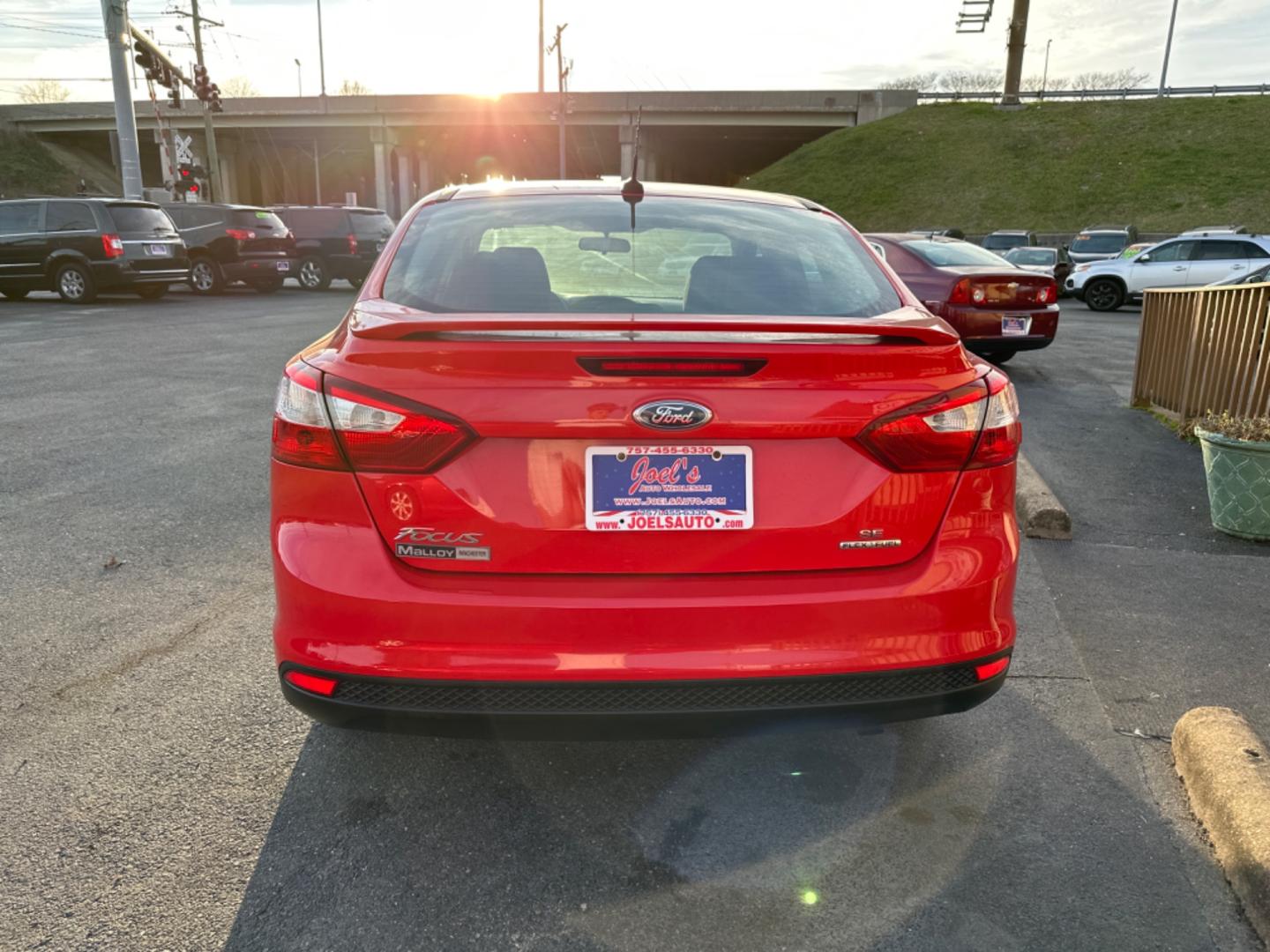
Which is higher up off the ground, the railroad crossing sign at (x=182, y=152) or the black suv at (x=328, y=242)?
the railroad crossing sign at (x=182, y=152)

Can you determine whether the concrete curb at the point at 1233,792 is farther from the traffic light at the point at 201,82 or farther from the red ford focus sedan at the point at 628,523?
the traffic light at the point at 201,82

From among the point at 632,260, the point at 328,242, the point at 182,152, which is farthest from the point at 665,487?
the point at 182,152

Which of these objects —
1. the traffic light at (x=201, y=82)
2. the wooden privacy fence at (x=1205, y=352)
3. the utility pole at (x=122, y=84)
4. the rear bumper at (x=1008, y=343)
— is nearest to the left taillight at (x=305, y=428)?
the wooden privacy fence at (x=1205, y=352)

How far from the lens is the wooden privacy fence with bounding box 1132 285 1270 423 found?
6.71m

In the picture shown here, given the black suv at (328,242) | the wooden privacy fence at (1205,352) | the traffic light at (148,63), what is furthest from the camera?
the traffic light at (148,63)

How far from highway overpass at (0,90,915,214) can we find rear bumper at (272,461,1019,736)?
4856 cm

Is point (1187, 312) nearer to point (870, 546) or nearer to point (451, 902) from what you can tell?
point (870, 546)

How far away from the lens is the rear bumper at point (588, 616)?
7.04 feet

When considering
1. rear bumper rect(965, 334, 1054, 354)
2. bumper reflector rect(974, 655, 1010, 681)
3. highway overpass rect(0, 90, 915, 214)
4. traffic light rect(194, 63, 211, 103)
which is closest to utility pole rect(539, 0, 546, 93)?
highway overpass rect(0, 90, 915, 214)

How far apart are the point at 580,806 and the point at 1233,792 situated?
1.72 meters

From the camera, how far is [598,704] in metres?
2.17

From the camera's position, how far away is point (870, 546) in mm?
2229

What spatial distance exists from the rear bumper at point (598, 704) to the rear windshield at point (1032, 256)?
23.4 m

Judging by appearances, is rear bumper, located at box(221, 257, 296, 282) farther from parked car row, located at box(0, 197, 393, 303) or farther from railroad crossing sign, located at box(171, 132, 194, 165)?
railroad crossing sign, located at box(171, 132, 194, 165)
